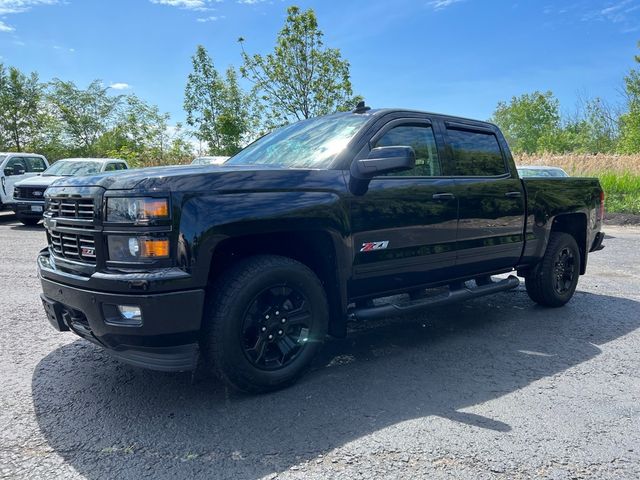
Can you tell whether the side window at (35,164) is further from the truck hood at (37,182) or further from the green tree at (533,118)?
the green tree at (533,118)

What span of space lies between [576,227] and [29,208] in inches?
513

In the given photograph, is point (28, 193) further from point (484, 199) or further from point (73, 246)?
point (484, 199)

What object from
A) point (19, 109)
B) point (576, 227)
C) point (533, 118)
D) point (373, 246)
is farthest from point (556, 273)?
point (533, 118)

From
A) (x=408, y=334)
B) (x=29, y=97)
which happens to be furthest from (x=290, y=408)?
(x=29, y=97)

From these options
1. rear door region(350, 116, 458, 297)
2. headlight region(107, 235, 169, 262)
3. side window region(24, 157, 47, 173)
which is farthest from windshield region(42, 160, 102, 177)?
headlight region(107, 235, 169, 262)

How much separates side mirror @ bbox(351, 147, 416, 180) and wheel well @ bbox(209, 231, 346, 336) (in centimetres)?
51

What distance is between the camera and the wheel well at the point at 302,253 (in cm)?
323

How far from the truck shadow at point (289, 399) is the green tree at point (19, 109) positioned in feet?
107

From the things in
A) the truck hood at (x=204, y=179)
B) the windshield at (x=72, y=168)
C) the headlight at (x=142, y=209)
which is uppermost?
the windshield at (x=72, y=168)

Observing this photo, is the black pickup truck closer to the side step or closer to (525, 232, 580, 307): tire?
the side step

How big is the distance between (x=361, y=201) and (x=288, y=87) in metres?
20.8

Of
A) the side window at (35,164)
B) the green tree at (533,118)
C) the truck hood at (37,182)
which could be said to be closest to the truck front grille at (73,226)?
the truck hood at (37,182)

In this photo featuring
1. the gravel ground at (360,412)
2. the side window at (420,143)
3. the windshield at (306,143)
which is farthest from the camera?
the side window at (420,143)

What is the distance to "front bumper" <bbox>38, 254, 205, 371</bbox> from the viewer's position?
9.15 feet
